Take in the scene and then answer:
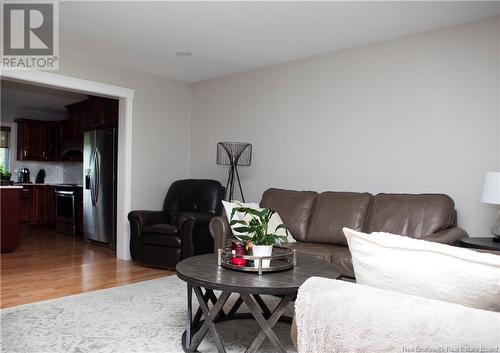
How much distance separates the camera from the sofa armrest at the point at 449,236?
3008 mm

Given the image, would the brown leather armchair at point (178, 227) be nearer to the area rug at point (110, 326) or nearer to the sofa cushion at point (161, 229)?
the sofa cushion at point (161, 229)

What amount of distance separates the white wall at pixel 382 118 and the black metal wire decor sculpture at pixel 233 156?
0.13 meters

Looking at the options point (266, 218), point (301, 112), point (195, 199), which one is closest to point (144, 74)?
point (195, 199)

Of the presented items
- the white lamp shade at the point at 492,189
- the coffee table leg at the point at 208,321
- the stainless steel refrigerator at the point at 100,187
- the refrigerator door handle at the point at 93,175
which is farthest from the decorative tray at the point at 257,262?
the refrigerator door handle at the point at 93,175

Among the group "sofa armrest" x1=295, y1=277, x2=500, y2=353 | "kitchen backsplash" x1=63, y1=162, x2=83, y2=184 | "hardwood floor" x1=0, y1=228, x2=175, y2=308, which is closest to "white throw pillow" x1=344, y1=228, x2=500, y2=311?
"sofa armrest" x1=295, y1=277, x2=500, y2=353

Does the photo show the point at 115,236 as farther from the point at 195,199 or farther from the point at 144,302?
the point at 144,302

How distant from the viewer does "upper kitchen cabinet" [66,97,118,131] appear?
5973 mm

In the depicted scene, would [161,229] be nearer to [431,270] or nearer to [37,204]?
[431,270]

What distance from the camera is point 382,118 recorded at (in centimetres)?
397

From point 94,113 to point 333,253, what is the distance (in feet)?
15.8

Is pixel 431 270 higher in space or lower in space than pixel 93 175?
lower

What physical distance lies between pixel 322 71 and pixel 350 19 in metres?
1.04

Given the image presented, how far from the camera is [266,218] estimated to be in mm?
2404

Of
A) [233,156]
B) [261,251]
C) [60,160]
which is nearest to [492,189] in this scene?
[261,251]
